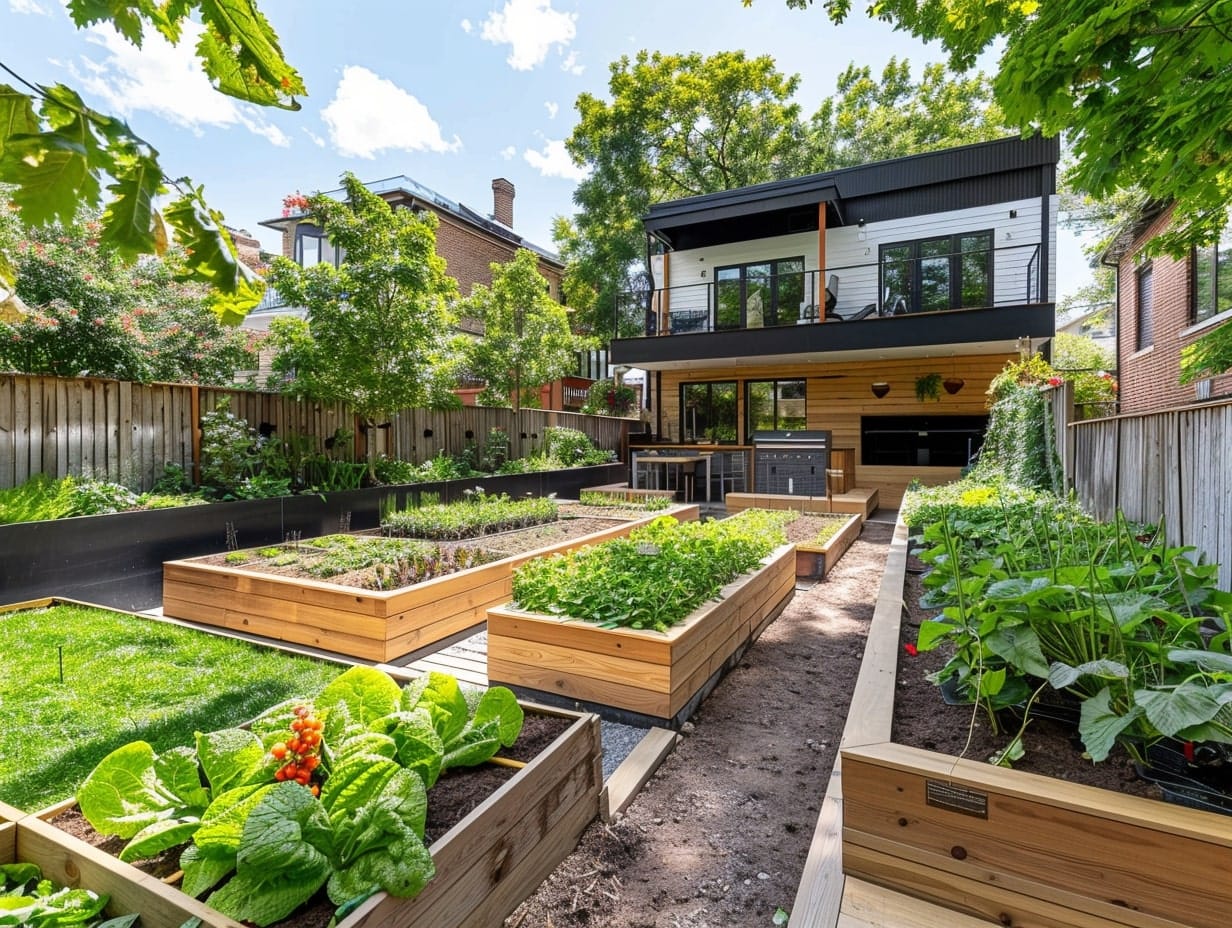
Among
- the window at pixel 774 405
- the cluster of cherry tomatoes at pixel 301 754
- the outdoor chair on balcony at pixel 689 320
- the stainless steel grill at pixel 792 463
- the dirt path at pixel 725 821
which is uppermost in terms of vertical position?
the outdoor chair on balcony at pixel 689 320

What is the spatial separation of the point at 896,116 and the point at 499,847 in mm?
24838

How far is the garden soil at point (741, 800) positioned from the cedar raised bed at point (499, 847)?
0.32ft

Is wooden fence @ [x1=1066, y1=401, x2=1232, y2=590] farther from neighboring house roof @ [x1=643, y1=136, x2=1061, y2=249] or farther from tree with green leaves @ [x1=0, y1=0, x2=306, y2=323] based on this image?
neighboring house roof @ [x1=643, y1=136, x2=1061, y2=249]

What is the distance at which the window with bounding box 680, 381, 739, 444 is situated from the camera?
14.2 meters

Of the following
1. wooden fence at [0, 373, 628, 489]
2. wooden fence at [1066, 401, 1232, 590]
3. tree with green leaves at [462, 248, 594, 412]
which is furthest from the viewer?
tree with green leaves at [462, 248, 594, 412]

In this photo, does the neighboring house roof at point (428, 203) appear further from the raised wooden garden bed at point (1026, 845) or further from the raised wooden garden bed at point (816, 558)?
the raised wooden garden bed at point (1026, 845)

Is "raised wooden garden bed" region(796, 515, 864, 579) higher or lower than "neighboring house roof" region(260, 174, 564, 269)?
lower

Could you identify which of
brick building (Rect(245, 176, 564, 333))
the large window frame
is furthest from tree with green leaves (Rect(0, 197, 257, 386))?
the large window frame

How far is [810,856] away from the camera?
76.2 inches

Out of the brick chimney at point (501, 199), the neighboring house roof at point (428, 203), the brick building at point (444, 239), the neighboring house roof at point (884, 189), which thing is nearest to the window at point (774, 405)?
the neighboring house roof at point (884, 189)

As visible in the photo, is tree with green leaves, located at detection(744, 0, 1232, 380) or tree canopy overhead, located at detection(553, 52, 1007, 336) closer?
tree with green leaves, located at detection(744, 0, 1232, 380)

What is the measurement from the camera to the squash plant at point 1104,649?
1.41 m

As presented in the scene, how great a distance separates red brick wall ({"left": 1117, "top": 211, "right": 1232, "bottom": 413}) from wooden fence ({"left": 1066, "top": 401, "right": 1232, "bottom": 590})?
4200mm

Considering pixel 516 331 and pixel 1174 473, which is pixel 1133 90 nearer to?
pixel 1174 473
